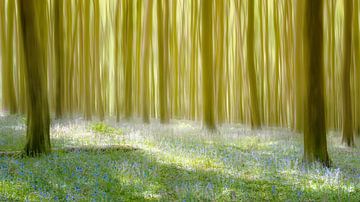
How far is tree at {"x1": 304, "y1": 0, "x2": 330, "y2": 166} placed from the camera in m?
11.2

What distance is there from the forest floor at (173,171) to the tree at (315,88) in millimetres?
441

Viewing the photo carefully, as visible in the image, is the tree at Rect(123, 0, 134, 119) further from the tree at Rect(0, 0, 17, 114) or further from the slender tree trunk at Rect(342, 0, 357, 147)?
the slender tree trunk at Rect(342, 0, 357, 147)

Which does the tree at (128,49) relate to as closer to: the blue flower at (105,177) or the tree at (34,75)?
the tree at (34,75)

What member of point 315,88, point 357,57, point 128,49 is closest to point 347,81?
point 357,57

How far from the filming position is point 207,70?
1808 centimetres

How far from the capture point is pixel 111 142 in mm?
13617

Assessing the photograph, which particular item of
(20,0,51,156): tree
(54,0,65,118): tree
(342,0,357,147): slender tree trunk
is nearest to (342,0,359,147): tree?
(342,0,357,147): slender tree trunk

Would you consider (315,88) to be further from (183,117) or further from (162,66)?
(183,117)

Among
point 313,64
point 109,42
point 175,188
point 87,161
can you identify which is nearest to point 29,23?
point 87,161

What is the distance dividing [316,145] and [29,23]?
6804 millimetres

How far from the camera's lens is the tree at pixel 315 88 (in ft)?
36.8

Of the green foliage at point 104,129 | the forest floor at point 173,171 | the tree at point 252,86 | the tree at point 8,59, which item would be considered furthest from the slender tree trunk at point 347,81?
the tree at point 8,59

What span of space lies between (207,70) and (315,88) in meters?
7.13

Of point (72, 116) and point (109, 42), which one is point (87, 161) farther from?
point (109, 42)
